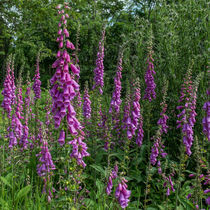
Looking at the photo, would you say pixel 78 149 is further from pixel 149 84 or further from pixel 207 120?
pixel 149 84

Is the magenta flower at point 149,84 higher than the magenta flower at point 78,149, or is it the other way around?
the magenta flower at point 149,84

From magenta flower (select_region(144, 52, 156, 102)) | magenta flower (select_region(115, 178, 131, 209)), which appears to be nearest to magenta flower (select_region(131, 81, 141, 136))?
magenta flower (select_region(144, 52, 156, 102))

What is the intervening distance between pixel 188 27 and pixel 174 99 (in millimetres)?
1592

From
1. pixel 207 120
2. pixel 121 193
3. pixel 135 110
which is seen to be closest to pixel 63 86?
pixel 121 193

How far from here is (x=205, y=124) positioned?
272 cm

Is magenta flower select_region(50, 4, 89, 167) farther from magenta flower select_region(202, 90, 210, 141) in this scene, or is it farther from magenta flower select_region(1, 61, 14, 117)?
magenta flower select_region(1, 61, 14, 117)

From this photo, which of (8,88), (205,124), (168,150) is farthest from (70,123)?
(168,150)

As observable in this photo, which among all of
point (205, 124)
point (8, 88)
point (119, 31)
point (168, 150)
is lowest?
point (168, 150)

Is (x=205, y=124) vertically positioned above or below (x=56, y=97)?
below

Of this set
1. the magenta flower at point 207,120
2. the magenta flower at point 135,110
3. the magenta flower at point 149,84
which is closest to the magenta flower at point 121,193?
the magenta flower at point 207,120

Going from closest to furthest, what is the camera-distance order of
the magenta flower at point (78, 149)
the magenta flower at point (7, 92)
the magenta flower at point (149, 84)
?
the magenta flower at point (78, 149), the magenta flower at point (7, 92), the magenta flower at point (149, 84)

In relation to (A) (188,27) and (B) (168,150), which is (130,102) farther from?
(A) (188,27)

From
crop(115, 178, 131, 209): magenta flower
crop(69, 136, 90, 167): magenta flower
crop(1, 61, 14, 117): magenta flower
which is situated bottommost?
crop(115, 178, 131, 209): magenta flower

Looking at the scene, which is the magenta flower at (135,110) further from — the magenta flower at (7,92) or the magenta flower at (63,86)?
the magenta flower at (7,92)
